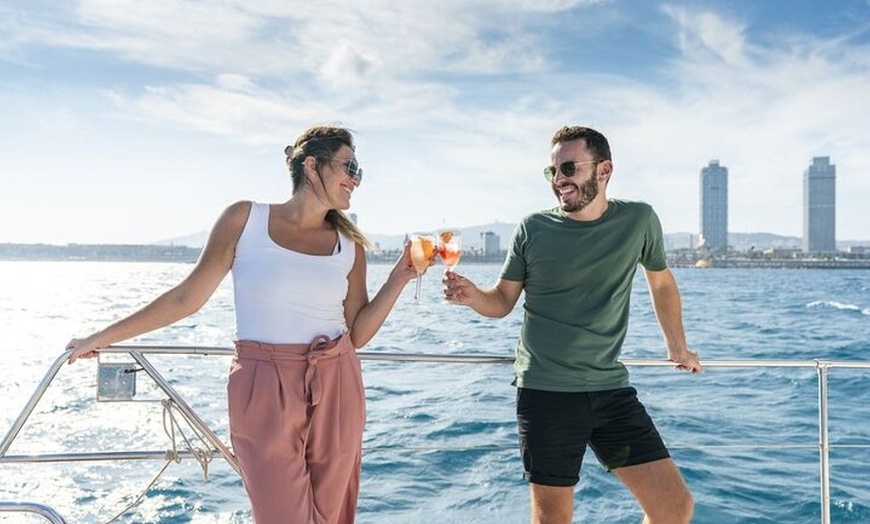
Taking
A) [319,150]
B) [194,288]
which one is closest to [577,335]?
[319,150]

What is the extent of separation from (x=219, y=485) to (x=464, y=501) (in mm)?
2155

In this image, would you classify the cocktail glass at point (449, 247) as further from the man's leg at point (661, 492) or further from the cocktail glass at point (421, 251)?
the man's leg at point (661, 492)

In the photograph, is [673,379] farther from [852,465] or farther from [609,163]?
[609,163]

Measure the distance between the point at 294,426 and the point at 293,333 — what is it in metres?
0.27

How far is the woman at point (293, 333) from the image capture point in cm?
214

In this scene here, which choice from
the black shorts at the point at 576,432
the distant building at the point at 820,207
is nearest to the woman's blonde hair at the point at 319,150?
the black shorts at the point at 576,432

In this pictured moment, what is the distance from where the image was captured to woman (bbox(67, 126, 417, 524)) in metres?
2.14

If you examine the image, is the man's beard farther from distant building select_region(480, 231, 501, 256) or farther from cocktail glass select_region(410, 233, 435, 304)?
distant building select_region(480, 231, 501, 256)

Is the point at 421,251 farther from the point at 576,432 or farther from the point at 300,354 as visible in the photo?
the point at 576,432

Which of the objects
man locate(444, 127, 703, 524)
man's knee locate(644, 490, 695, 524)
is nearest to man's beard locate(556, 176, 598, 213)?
man locate(444, 127, 703, 524)

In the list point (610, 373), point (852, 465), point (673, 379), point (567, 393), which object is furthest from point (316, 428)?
point (673, 379)

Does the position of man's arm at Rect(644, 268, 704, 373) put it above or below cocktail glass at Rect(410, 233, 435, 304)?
below

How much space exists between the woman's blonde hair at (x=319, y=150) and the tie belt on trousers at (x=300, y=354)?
1.34ft

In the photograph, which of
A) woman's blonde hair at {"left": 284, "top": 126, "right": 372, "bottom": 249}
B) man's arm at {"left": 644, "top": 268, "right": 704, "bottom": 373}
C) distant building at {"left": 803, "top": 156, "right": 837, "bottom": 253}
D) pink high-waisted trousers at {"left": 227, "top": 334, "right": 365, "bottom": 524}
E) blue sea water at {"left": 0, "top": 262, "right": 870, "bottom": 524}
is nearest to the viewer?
pink high-waisted trousers at {"left": 227, "top": 334, "right": 365, "bottom": 524}
